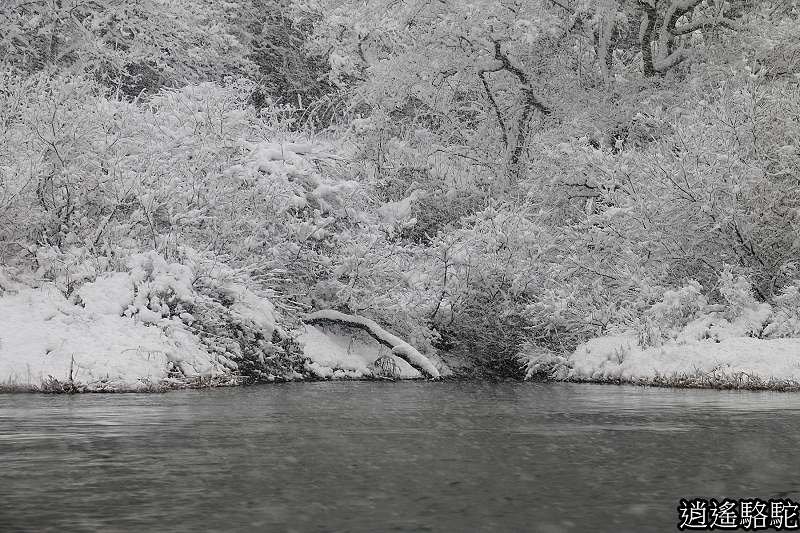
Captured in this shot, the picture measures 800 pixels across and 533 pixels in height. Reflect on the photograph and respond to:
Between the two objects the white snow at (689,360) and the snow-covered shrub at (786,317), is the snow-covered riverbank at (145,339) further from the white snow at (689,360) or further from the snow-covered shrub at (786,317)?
the snow-covered shrub at (786,317)

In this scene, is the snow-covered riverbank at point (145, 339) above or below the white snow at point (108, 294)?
below

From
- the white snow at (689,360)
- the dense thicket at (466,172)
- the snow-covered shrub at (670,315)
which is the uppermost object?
the dense thicket at (466,172)

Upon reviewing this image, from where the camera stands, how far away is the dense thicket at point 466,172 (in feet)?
79.4

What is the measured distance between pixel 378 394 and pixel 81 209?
362 inches

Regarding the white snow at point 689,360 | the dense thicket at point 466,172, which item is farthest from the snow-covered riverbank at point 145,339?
the white snow at point 689,360

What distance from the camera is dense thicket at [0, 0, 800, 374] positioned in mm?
24203

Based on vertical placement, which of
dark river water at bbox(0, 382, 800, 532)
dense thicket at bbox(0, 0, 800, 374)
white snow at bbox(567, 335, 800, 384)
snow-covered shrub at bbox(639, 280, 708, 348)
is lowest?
dark river water at bbox(0, 382, 800, 532)

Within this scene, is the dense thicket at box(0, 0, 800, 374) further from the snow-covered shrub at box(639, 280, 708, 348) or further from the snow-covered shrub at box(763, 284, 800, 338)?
the snow-covered shrub at box(639, 280, 708, 348)

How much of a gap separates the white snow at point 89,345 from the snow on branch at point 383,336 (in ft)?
16.1

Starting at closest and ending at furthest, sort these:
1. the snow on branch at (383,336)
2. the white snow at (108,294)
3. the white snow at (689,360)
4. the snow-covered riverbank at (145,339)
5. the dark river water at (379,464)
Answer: the dark river water at (379,464), the snow-covered riverbank at (145,339), the white snow at (108,294), the white snow at (689,360), the snow on branch at (383,336)

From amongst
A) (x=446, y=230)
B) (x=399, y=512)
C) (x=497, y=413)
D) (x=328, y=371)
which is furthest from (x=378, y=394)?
(x=446, y=230)

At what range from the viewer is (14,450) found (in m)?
9.33

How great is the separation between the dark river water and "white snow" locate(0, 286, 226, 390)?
264 centimetres

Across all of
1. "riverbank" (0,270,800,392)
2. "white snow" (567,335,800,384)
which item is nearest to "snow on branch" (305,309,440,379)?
"riverbank" (0,270,800,392)
